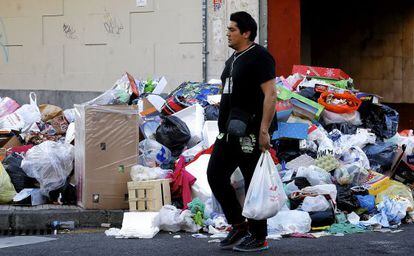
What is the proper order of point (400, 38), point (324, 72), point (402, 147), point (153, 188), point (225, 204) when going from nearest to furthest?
point (225, 204)
point (153, 188)
point (402, 147)
point (324, 72)
point (400, 38)

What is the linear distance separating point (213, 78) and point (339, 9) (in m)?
7.74

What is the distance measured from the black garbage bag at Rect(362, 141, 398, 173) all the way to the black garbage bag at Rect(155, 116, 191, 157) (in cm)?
209

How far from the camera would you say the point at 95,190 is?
→ 8.32 metres

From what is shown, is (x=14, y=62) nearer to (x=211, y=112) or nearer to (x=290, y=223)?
(x=211, y=112)

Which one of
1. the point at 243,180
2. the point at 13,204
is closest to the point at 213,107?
the point at 13,204

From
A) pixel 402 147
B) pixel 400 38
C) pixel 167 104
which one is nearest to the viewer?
pixel 402 147

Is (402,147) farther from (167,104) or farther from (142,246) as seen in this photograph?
(142,246)

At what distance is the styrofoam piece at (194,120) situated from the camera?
31.7 ft

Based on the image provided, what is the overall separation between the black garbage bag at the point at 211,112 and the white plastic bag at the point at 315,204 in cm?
214

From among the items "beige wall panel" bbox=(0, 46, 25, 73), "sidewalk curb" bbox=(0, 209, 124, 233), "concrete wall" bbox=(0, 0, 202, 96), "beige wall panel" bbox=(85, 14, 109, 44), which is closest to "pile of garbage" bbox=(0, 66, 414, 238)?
"sidewalk curb" bbox=(0, 209, 124, 233)

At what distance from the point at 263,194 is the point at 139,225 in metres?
1.75

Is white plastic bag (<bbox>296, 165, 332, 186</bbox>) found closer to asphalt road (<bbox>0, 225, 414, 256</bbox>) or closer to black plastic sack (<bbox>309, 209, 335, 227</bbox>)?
black plastic sack (<bbox>309, 209, 335, 227</bbox>)

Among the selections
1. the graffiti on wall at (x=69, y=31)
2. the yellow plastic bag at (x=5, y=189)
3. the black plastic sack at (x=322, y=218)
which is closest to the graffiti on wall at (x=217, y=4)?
the graffiti on wall at (x=69, y=31)

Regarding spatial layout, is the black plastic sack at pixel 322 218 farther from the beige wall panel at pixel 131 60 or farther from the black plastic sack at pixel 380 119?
the beige wall panel at pixel 131 60
